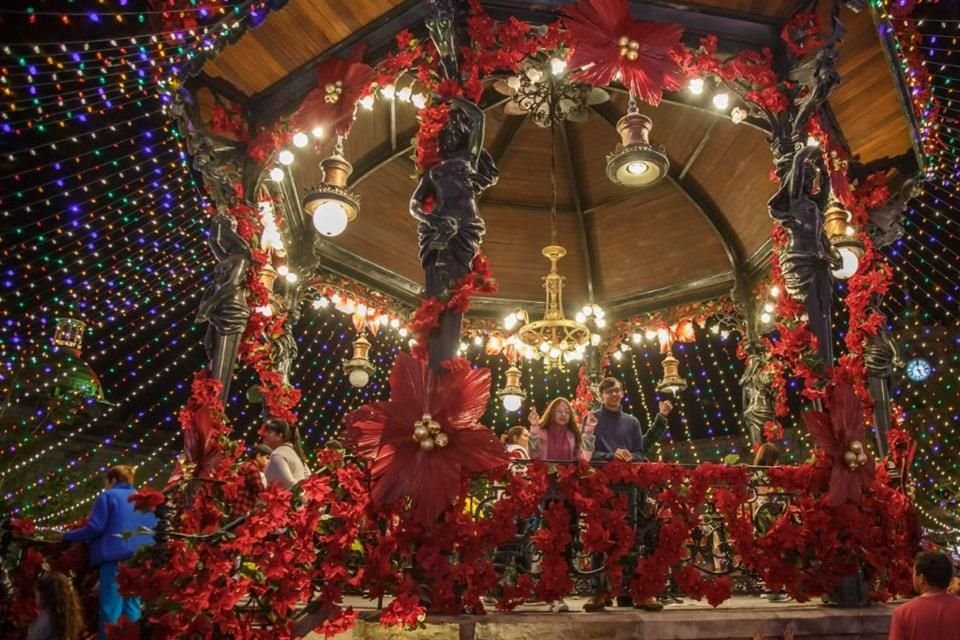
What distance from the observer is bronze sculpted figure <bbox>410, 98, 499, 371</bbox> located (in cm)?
543

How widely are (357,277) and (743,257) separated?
272 inches

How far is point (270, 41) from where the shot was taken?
6.94 metres

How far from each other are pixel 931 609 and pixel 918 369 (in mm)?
17417

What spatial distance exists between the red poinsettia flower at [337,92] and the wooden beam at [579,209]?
14.8 feet

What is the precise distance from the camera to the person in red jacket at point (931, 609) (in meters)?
3.35

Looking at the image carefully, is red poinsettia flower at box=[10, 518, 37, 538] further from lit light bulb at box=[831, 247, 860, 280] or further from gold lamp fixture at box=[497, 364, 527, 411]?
lit light bulb at box=[831, 247, 860, 280]

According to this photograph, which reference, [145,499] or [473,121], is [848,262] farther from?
[145,499]

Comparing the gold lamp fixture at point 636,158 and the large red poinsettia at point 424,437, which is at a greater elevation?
the gold lamp fixture at point 636,158

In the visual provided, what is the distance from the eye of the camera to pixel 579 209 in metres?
11.8

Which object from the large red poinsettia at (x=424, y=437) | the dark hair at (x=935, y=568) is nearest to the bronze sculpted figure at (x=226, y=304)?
the large red poinsettia at (x=424, y=437)

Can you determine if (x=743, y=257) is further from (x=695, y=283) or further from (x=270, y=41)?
(x=270, y=41)

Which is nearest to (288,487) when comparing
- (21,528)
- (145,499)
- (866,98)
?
(145,499)

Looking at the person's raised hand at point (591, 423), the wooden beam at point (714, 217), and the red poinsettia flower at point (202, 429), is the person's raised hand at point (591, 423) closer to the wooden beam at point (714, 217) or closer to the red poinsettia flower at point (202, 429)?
the red poinsettia flower at point (202, 429)

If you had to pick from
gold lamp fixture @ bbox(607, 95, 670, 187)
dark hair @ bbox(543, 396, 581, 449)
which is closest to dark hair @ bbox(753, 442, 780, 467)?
dark hair @ bbox(543, 396, 581, 449)
